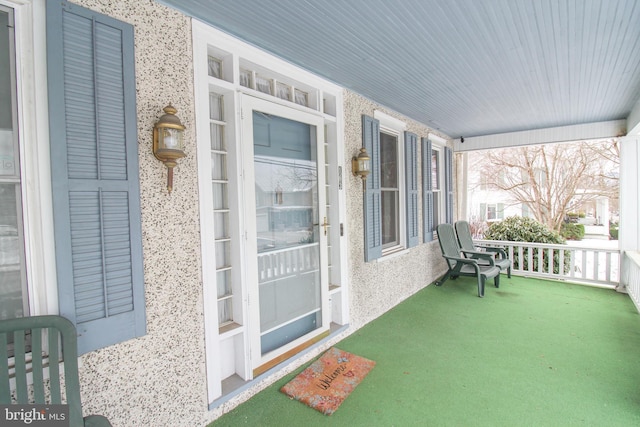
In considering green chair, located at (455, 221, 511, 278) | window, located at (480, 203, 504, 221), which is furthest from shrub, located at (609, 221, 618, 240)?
green chair, located at (455, 221, 511, 278)

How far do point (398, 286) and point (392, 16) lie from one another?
334 cm

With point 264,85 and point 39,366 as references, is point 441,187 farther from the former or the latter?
point 39,366

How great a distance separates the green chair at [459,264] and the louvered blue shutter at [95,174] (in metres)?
4.49

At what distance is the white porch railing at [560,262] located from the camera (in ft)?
16.3

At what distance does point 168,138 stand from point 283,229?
1251 mm

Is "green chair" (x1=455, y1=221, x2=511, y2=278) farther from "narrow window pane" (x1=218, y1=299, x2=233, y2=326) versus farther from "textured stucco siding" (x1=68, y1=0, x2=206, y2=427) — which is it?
"textured stucco siding" (x1=68, y1=0, x2=206, y2=427)

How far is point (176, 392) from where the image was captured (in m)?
1.83

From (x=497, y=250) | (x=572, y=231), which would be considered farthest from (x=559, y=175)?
(x=497, y=250)

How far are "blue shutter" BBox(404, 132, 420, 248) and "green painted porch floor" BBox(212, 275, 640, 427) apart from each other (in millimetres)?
1036

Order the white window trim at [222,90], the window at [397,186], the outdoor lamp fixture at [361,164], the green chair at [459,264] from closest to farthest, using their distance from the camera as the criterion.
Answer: the white window trim at [222,90]
the outdoor lamp fixture at [361,164]
the window at [397,186]
the green chair at [459,264]

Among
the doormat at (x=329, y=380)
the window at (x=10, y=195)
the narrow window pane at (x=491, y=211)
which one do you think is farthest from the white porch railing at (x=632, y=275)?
the narrow window pane at (x=491, y=211)

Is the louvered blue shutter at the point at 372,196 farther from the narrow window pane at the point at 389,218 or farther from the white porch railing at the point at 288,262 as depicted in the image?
the white porch railing at the point at 288,262

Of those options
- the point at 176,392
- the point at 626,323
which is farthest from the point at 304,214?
the point at 626,323

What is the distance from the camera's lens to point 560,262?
→ 17.3 feet
